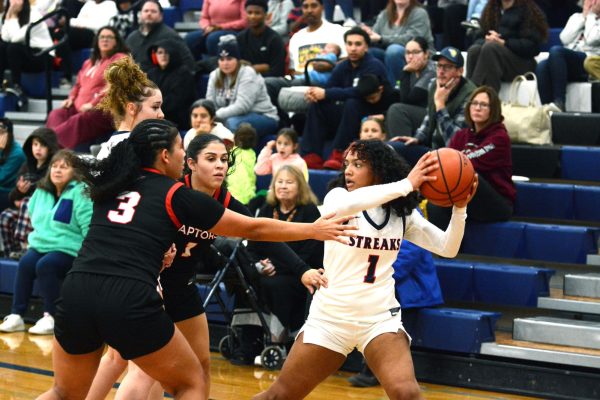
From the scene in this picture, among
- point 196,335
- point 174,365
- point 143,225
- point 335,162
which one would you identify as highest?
point 143,225

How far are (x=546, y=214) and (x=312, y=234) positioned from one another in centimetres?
445

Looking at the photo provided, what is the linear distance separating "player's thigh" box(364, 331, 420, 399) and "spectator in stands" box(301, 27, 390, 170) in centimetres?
433

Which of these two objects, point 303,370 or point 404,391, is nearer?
point 404,391

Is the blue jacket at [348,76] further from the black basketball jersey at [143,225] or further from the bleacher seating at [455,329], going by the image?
the black basketball jersey at [143,225]

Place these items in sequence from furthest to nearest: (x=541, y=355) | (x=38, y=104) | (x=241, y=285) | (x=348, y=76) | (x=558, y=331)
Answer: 1. (x=38, y=104)
2. (x=348, y=76)
3. (x=241, y=285)
4. (x=558, y=331)
5. (x=541, y=355)

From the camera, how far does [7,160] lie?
34.9ft

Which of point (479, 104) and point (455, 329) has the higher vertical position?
point (479, 104)

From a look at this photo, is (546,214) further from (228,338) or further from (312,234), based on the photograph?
(312,234)

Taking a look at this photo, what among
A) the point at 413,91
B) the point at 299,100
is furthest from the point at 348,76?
the point at 413,91

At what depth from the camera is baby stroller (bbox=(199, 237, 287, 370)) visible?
797 cm

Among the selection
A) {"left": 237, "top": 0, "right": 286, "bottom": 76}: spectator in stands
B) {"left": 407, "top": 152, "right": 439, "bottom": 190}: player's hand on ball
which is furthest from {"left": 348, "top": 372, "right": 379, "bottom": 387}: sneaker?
{"left": 237, "top": 0, "right": 286, "bottom": 76}: spectator in stands

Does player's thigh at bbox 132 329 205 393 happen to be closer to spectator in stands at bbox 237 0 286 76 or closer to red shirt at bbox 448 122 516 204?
red shirt at bbox 448 122 516 204

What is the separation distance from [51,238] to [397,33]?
144 inches

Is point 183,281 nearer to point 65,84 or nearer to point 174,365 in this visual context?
point 174,365
